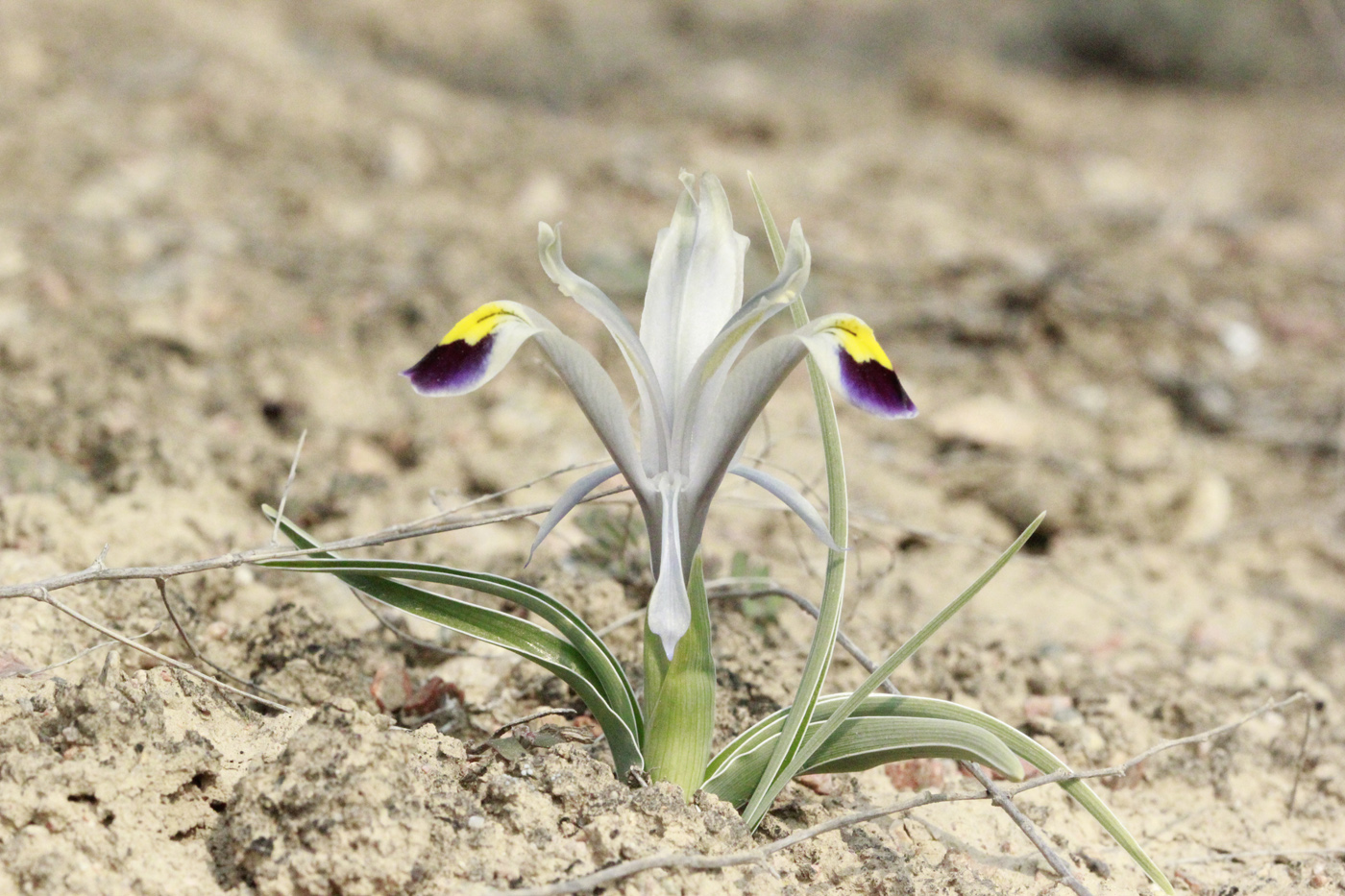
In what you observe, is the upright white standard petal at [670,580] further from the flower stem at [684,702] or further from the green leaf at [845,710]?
the green leaf at [845,710]

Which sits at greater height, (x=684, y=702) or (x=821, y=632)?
(x=821, y=632)

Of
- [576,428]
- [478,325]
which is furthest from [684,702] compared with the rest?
[576,428]

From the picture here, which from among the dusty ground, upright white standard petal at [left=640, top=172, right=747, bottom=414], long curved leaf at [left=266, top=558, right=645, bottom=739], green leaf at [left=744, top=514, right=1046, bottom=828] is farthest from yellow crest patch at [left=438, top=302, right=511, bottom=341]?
green leaf at [left=744, top=514, right=1046, bottom=828]

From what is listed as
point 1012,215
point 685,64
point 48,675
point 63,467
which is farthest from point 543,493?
point 685,64

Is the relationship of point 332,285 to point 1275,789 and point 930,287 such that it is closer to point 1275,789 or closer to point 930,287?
point 930,287

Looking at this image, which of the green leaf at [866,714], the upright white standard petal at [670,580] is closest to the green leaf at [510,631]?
the green leaf at [866,714]

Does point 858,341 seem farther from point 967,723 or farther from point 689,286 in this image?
point 967,723
